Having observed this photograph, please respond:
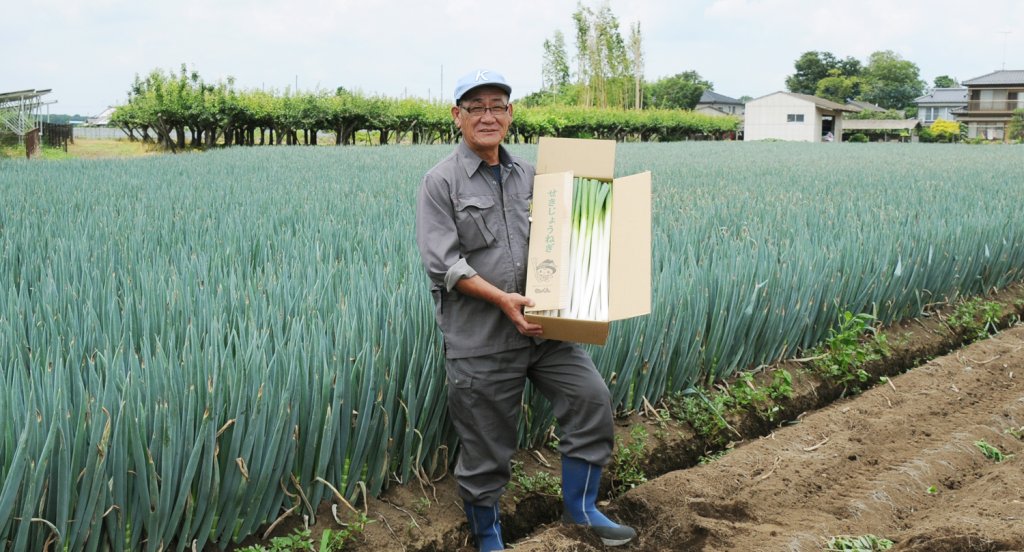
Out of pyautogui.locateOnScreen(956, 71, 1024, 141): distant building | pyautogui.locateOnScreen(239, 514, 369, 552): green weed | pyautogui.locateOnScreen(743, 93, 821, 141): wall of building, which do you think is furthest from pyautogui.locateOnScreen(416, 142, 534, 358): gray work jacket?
pyautogui.locateOnScreen(956, 71, 1024, 141): distant building

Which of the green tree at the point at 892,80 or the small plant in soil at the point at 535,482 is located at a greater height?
the green tree at the point at 892,80

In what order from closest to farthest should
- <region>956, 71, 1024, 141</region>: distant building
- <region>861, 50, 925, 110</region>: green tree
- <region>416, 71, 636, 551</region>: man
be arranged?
<region>416, 71, 636, 551</region>: man → <region>956, 71, 1024, 141</region>: distant building → <region>861, 50, 925, 110</region>: green tree

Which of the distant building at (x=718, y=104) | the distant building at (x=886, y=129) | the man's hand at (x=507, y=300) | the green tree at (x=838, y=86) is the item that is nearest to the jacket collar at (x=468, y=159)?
the man's hand at (x=507, y=300)

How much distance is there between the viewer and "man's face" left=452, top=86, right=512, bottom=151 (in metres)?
2.22

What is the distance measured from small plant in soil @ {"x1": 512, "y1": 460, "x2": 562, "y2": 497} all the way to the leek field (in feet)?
0.42

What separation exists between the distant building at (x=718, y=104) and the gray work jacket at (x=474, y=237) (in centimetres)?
8240

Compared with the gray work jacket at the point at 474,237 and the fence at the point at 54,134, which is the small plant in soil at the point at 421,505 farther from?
the fence at the point at 54,134

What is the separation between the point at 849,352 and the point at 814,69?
3577 inches

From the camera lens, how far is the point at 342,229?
510cm

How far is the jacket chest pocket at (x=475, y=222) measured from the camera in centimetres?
225

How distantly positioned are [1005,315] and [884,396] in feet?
6.70

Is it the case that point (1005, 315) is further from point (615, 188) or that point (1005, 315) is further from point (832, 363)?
point (615, 188)

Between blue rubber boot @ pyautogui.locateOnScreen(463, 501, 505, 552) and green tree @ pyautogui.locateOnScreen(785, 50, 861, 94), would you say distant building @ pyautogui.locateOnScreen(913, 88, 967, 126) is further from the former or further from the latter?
blue rubber boot @ pyautogui.locateOnScreen(463, 501, 505, 552)

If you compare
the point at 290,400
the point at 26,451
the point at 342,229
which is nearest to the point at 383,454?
the point at 290,400
